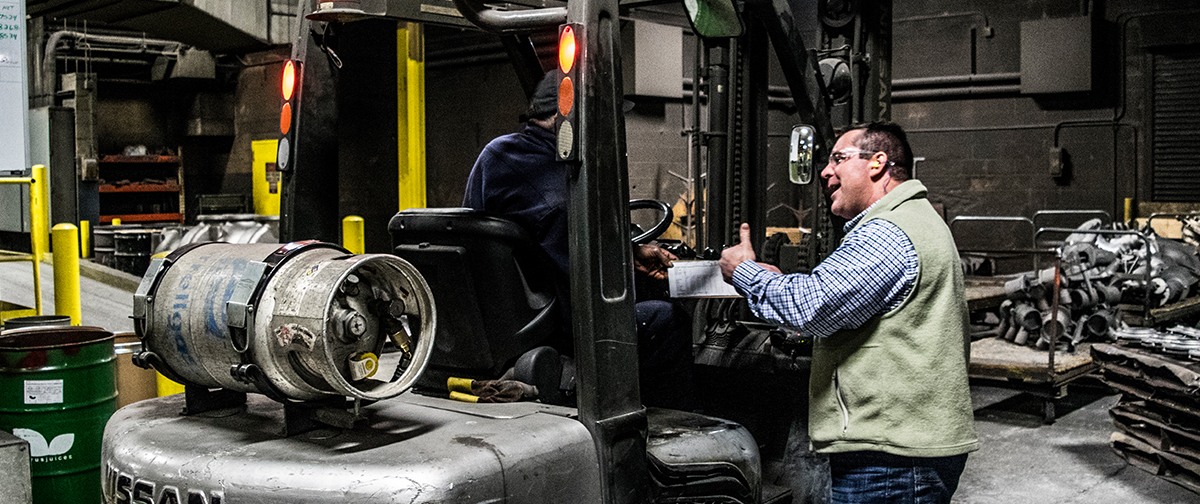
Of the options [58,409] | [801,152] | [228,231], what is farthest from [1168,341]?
[228,231]

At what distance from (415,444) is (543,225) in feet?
3.21

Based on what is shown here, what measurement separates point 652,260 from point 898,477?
1286 millimetres

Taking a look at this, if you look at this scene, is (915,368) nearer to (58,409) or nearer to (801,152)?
(801,152)

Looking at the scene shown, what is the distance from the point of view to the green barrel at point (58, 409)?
4.02 metres

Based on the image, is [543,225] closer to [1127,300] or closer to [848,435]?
[848,435]

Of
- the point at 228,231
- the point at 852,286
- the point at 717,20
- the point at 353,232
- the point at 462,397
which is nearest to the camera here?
the point at 852,286

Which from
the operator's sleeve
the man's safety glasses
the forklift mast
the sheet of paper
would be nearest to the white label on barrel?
the forklift mast

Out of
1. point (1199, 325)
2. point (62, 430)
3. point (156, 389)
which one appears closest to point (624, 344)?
point (62, 430)

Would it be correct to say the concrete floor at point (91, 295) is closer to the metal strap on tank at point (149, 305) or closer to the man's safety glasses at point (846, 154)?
the metal strap on tank at point (149, 305)

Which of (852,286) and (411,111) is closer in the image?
(852,286)

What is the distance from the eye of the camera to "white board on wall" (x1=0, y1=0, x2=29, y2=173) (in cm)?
472

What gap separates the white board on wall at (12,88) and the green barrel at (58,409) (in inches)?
40.7

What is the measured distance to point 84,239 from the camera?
15.3 m

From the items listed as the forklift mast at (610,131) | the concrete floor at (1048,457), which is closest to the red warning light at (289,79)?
the forklift mast at (610,131)
